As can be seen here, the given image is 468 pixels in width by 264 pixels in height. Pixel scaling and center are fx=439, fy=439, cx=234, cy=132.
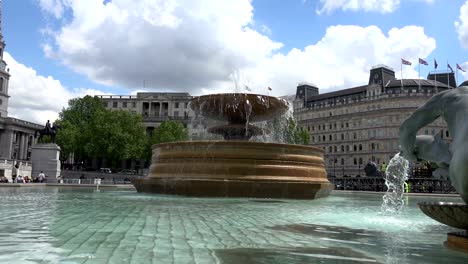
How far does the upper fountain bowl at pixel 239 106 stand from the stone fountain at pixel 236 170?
408 centimetres

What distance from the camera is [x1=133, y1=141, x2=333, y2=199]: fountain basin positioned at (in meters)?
14.4

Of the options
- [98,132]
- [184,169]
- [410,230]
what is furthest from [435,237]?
[98,132]

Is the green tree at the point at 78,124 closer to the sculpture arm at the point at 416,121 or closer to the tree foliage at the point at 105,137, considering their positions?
the tree foliage at the point at 105,137

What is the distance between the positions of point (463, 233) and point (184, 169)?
450 inches

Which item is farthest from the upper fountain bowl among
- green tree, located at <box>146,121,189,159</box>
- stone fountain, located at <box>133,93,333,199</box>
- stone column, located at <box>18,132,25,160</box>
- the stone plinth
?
stone column, located at <box>18,132,25,160</box>

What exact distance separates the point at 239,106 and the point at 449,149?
1533 cm

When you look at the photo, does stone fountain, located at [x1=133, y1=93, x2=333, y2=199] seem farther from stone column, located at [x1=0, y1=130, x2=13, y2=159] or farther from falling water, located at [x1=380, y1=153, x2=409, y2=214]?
stone column, located at [x1=0, y1=130, x2=13, y2=159]

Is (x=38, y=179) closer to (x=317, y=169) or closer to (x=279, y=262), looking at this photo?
(x=317, y=169)

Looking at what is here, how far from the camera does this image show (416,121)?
204 inches

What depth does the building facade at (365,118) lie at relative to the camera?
292 feet

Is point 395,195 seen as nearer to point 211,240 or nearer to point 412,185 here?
point 412,185

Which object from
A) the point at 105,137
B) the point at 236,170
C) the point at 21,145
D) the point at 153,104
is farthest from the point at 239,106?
the point at 153,104

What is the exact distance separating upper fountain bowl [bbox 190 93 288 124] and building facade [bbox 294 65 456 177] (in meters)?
69.5

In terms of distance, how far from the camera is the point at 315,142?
349ft
